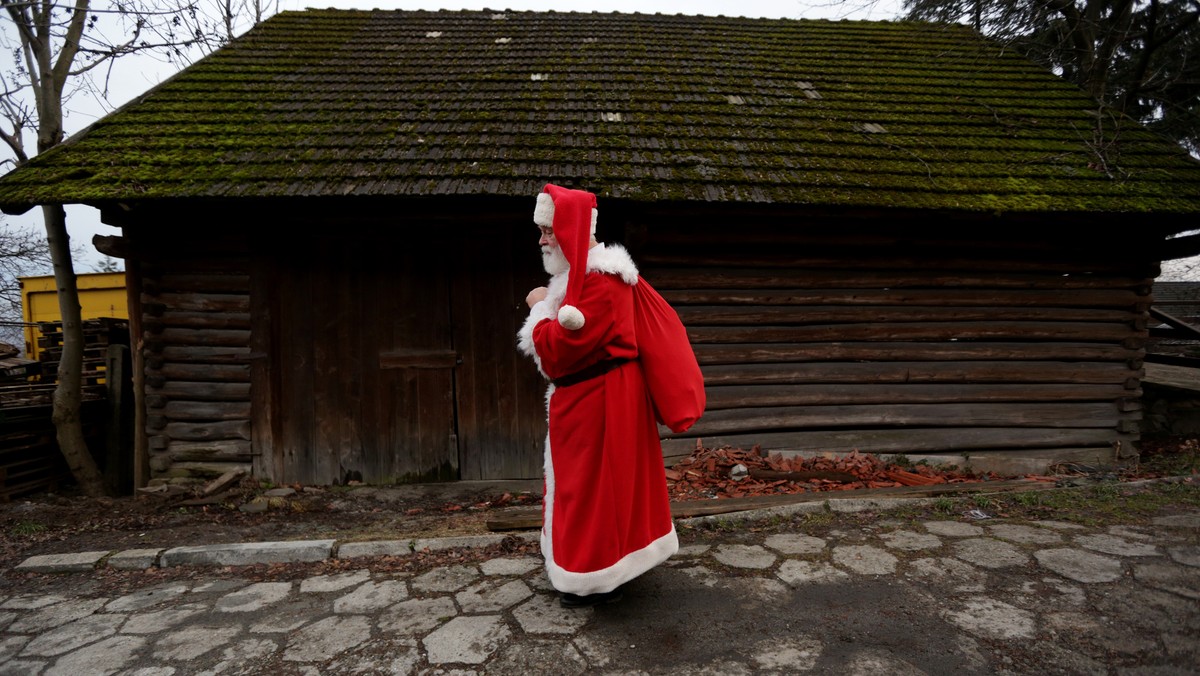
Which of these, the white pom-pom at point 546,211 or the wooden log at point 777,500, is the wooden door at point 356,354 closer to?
the wooden log at point 777,500

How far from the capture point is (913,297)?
5734mm

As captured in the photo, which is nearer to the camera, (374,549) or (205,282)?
(374,549)

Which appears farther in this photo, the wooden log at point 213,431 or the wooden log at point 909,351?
the wooden log at point 909,351

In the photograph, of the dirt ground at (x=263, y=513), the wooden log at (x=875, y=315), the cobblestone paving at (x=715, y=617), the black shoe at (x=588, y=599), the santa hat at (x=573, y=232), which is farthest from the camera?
the wooden log at (x=875, y=315)

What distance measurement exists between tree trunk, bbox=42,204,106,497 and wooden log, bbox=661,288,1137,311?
5800mm

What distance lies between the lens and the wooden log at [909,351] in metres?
5.61

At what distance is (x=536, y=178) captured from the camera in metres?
4.89

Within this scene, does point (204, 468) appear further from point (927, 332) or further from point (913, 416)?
point (927, 332)

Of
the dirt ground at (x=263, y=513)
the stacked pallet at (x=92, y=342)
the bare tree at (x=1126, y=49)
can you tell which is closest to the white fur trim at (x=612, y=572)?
the dirt ground at (x=263, y=513)

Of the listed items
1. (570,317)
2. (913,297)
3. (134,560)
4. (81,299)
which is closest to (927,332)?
(913,297)

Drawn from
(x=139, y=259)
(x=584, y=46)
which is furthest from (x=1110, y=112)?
(x=139, y=259)

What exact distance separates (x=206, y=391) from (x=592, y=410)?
4.59 metres

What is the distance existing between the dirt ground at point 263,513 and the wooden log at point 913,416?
0.52 m

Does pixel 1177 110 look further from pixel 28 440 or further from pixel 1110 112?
pixel 28 440
